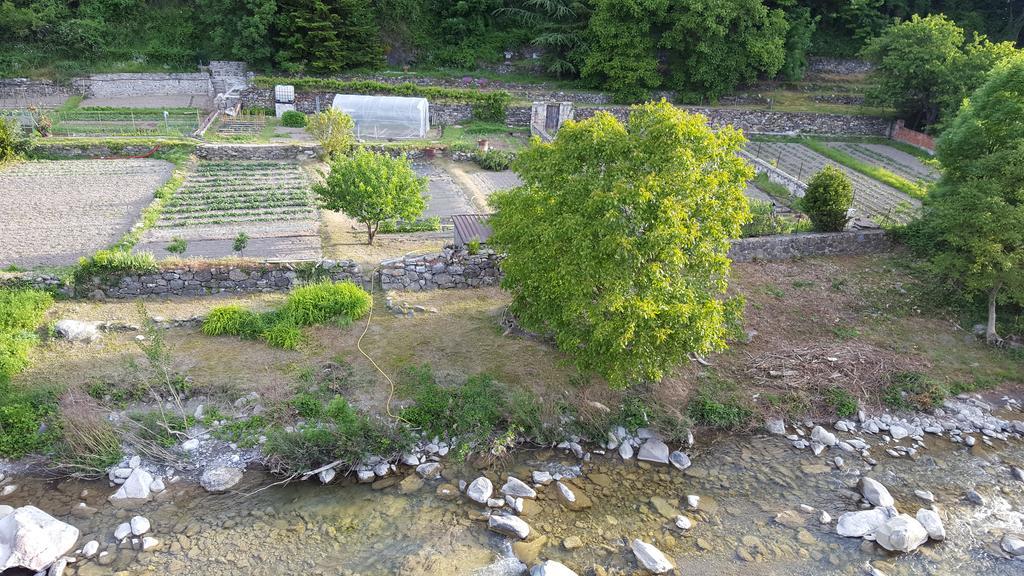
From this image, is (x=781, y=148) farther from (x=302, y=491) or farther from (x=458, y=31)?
(x=302, y=491)

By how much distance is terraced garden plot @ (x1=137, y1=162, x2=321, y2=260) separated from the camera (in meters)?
16.7

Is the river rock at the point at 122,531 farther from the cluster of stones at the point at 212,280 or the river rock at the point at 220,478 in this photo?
the cluster of stones at the point at 212,280

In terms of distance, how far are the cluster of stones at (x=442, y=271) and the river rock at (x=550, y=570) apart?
313 inches

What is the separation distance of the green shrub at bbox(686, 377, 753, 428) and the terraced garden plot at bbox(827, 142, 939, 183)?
18724 millimetres

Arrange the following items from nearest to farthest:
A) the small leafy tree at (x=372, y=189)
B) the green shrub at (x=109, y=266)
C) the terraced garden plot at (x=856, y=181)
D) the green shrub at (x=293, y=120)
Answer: the green shrub at (x=109, y=266), the small leafy tree at (x=372, y=189), the terraced garden plot at (x=856, y=181), the green shrub at (x=293, y=120)

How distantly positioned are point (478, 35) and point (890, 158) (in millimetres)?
24180

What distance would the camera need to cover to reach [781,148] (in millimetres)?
30547

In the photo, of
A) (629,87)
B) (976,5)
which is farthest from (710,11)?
(976,5)

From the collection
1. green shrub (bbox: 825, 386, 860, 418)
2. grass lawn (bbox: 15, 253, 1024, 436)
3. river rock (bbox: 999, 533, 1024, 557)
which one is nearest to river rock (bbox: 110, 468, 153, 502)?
grass lawn (bbox: 15, 253, 1024, 436)

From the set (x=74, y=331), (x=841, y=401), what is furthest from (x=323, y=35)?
(x=841, y=401)

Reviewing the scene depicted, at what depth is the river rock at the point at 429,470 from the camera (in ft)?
33.3

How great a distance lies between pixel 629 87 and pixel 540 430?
28.0m

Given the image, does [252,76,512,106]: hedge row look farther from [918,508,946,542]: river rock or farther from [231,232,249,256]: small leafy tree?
[918,508,946,542]: river rock

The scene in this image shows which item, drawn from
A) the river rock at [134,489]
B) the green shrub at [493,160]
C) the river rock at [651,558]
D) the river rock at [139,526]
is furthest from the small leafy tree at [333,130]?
the river rock at [651,558]
